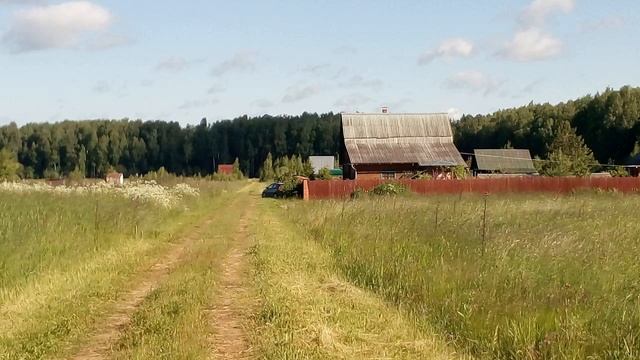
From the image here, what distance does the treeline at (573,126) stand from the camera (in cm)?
8275

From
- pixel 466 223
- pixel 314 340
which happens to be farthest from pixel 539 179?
pixel 314 340

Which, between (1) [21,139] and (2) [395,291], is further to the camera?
(1) [21,139]

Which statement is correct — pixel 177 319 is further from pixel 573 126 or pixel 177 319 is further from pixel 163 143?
pixel 163 143

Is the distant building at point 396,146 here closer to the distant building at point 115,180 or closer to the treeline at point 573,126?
the distant building at point 115,180

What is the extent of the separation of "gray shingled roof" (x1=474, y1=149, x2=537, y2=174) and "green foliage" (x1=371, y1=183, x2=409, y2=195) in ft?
111

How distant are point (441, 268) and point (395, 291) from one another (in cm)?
86

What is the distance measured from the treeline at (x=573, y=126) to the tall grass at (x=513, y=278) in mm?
64735

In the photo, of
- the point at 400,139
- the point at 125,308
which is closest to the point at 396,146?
the point at 400,139

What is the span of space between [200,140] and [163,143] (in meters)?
8.78


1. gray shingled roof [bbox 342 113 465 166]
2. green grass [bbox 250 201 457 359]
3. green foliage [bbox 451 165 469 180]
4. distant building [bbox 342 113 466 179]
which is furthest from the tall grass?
gray shingled roof [bbox 342 113 465 166]

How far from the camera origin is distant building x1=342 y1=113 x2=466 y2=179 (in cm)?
5300

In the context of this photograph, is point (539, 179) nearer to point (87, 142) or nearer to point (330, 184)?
point (330, 184)

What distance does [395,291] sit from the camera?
1027cm

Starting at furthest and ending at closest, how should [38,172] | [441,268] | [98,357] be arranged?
[38,172]
[441,268]
[98,357]
